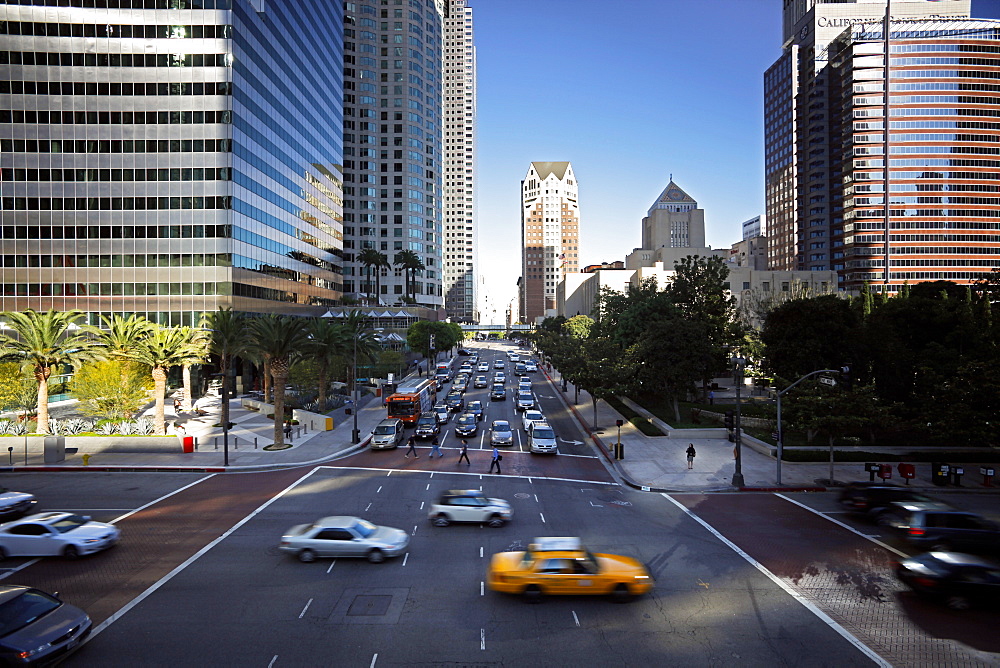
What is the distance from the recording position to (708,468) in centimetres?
3148

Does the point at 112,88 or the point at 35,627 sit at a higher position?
the point at 112,88

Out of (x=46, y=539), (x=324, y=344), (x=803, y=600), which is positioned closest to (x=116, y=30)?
Result: (x=324, y=344)

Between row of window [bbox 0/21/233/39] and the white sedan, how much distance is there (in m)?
61.1

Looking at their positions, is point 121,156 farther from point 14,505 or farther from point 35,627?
point 35,627

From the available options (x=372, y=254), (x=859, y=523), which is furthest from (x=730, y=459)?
(x=372, y=254)

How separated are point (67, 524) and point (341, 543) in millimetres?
9581

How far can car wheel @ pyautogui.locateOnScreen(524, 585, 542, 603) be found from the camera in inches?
596

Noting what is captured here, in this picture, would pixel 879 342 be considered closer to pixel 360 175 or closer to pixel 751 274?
pixel 751 274

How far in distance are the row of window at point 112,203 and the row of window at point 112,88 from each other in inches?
467

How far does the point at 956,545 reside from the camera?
17922 mm

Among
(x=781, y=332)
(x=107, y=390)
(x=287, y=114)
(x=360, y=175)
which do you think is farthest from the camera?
(x=360, y=175)

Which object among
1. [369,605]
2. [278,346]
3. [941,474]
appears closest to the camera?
[369,605]

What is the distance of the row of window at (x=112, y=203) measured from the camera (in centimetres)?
6194

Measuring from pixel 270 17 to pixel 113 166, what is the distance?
90.0ft
